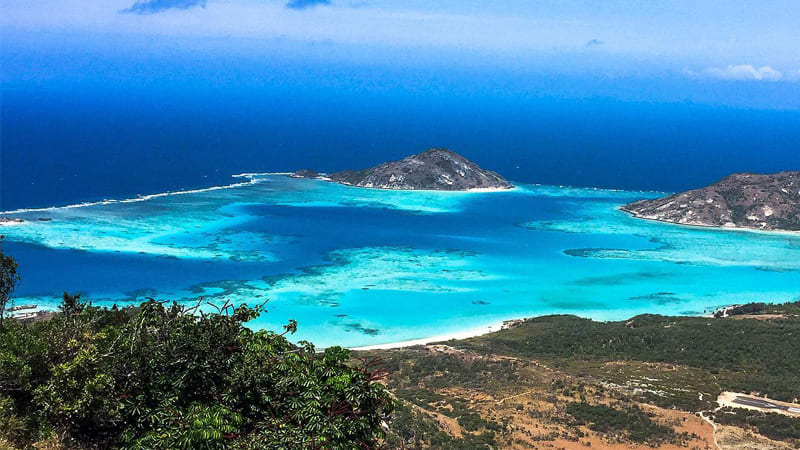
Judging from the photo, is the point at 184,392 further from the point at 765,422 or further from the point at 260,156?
the point at 260,156

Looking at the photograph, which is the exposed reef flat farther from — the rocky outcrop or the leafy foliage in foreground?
the leafy foliage in foreground

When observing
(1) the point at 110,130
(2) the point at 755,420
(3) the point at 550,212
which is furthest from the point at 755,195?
(1) the point at 110,130

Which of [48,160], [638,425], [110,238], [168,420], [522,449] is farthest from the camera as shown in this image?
[48,160]

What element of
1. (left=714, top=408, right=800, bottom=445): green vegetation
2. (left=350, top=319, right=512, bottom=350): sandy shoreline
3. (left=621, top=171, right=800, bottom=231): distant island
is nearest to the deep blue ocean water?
(left=621, top=171, right=800, bottom=231): distant island

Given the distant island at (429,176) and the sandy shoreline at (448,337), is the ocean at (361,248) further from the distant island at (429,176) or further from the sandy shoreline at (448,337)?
the distant island at (429,176)

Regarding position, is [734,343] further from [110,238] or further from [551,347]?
[110,238]
